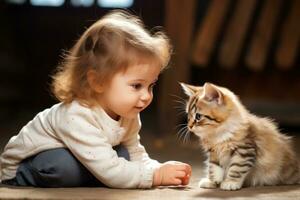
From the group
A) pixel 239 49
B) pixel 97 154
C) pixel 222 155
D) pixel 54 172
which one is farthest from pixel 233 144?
pixel 239 49

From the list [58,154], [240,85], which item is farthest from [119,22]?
[240,85]

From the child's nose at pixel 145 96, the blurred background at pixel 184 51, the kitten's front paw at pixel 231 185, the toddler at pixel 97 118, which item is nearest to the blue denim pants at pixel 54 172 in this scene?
the toddler at pixel 97 118

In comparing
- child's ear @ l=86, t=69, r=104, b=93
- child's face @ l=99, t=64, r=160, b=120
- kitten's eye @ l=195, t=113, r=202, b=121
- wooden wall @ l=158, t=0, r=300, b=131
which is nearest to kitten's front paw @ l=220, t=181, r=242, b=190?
kitten's eye @ l=195, t=113, r=202, b=121

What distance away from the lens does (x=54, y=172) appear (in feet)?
6.42

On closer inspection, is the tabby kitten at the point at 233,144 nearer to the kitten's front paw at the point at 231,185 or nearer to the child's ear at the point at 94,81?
the kitten's front paw at the point at 231,185

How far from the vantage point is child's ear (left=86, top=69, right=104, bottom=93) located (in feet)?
6.47

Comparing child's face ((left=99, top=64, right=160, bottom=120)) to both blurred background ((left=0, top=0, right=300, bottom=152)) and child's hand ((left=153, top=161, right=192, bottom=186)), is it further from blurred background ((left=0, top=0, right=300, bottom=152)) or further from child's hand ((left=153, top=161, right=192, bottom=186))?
blurred background ((left=0, top=0, right=300, bottom=152))

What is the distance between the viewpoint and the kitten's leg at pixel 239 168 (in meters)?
1.97

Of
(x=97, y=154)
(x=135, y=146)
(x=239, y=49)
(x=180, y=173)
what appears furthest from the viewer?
(x=239, y=49)

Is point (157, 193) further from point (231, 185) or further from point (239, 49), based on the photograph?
point (239, 49)

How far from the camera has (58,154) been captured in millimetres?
1981

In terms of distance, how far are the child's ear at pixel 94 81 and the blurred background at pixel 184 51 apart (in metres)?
1.33

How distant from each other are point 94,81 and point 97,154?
0.81 feet

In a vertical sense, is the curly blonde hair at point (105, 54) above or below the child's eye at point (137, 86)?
above
